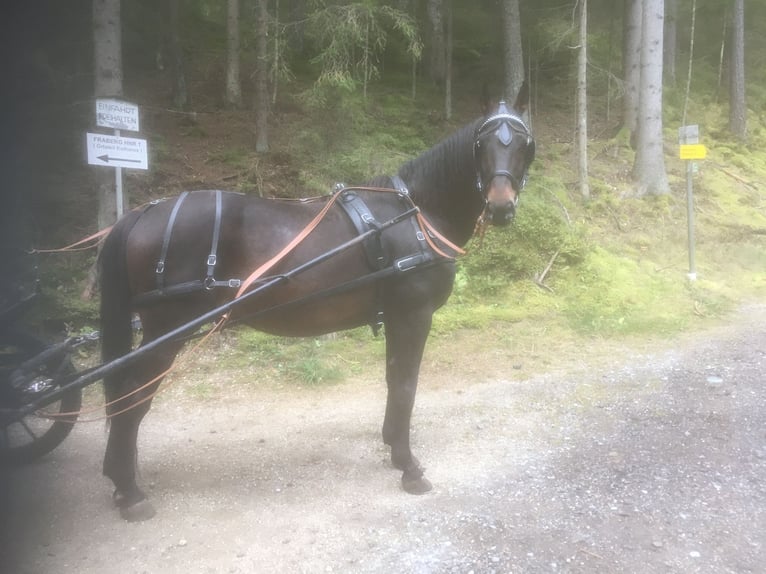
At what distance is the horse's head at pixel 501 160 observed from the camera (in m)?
3.21

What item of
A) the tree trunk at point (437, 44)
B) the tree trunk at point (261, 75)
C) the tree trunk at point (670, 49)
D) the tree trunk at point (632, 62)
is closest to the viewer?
the tree trunk at point (261, 75)

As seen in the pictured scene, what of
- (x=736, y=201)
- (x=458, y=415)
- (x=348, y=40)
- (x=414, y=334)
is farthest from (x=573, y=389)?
(x=736, y=201)

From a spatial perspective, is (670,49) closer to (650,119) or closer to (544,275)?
(650,119)

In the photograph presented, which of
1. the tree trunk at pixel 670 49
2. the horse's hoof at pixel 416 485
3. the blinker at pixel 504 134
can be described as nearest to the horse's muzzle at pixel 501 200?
the blinker at pixel 504 134

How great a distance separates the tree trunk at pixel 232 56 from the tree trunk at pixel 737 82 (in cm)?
1332

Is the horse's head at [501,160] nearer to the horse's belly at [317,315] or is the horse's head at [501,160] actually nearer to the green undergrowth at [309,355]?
the horse's belly at [317,315]

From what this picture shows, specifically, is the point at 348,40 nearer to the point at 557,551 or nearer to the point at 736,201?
the point at 557,551

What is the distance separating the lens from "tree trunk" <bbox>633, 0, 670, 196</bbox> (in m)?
10.7

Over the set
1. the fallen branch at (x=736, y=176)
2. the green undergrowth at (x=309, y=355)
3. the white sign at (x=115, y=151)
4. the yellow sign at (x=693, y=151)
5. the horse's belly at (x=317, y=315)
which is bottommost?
the green undergrowth at (x=309, y=355)

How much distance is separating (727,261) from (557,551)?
28.5 ft

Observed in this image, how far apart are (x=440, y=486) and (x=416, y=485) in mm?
181

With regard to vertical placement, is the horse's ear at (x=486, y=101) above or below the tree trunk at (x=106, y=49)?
below

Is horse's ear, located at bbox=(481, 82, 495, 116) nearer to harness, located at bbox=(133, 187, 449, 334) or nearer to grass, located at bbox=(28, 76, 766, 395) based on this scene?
harness, located at bbox=(133, 187, 449, 334)

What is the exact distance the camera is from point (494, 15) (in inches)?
615
